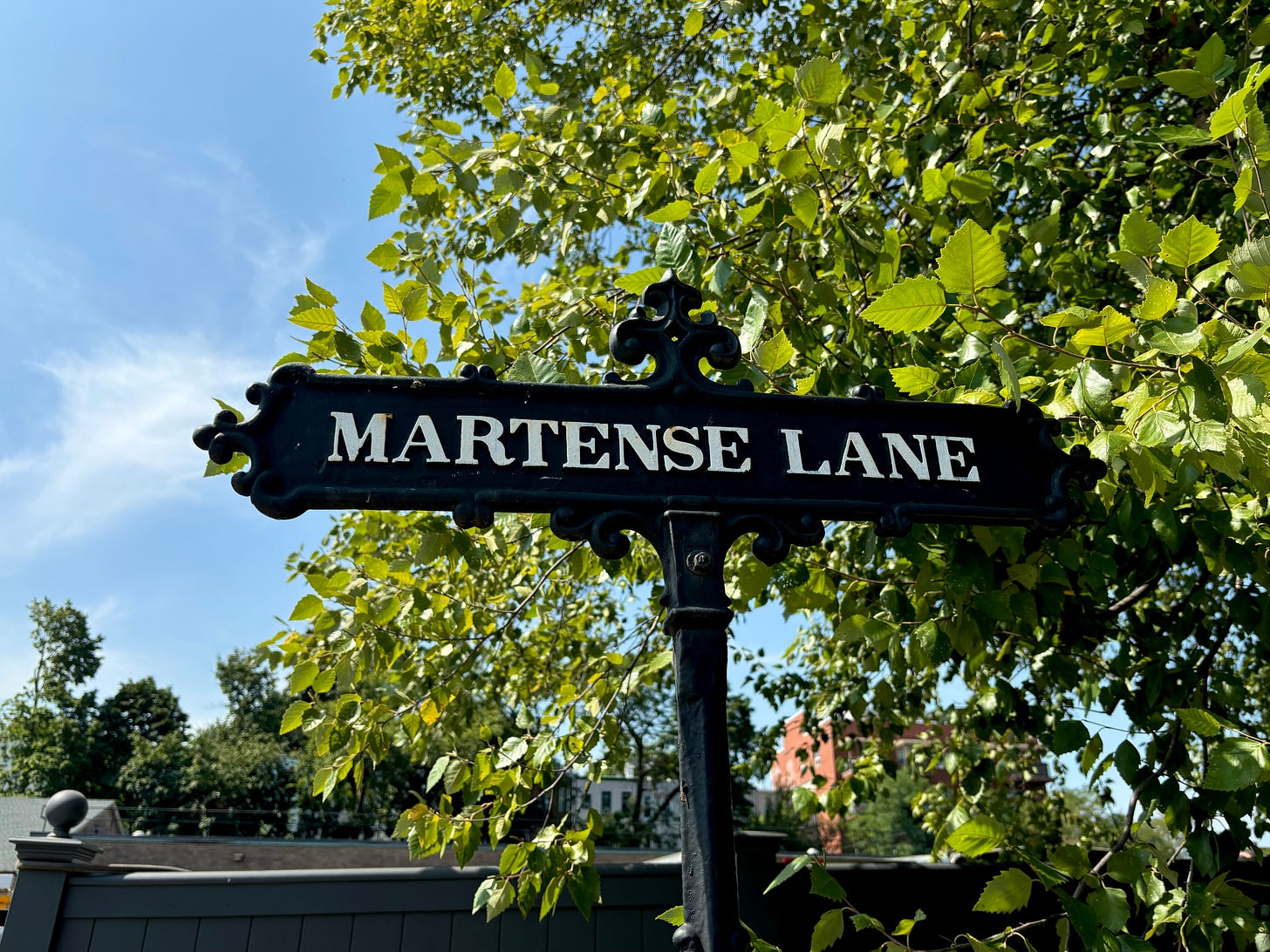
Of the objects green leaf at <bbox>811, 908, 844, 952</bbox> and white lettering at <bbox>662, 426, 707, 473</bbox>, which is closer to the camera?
white lettering at <bbox>662, 426, 707, 473</bbox>

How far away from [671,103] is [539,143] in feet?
1.82

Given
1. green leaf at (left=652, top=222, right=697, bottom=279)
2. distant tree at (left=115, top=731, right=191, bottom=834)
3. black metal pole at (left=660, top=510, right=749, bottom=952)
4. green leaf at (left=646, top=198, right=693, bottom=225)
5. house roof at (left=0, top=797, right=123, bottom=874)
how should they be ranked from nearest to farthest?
1. black metal pole at (left=660, top=510, right=749, bottom=952)
2. green leaf at (left=652, top=222, right=697, bottom=279)
3. green leaf at (left=646, top=198, right=693, bottom=225)
4. house roof at (left=0, top=797, right=123, bottom=874)
5. distant tree at (left=115, top=731, right=191, bottom=834)

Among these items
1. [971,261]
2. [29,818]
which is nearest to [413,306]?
[971,261]

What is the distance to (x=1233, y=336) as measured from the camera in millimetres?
1722

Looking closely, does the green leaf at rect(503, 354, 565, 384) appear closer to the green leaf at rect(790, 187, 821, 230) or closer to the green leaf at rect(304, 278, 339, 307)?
the green leaf at rect(304, 278, 339, 307)

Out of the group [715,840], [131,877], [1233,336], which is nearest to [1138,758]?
[1233,336]

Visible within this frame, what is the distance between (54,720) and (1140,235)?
63576 mm

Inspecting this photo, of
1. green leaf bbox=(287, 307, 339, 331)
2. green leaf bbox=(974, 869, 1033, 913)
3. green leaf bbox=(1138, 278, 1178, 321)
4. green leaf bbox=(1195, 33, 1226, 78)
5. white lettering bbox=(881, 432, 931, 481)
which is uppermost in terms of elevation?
green leaf bbox=(1195, 33, 1226, 78)

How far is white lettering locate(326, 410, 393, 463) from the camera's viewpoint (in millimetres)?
1561

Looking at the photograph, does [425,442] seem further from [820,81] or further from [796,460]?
[820,81]

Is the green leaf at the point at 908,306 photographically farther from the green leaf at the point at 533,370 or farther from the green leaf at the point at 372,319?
the green leaf at the point at 372,319

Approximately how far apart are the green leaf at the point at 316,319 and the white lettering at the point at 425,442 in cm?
68

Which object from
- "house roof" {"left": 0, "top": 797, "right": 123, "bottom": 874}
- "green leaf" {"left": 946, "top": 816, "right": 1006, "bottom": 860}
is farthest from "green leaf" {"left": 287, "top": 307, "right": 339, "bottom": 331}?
"house roof" {"left": 0, "top": 797, "right": 123, "bottom": 874}

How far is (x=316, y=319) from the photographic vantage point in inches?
83.4
